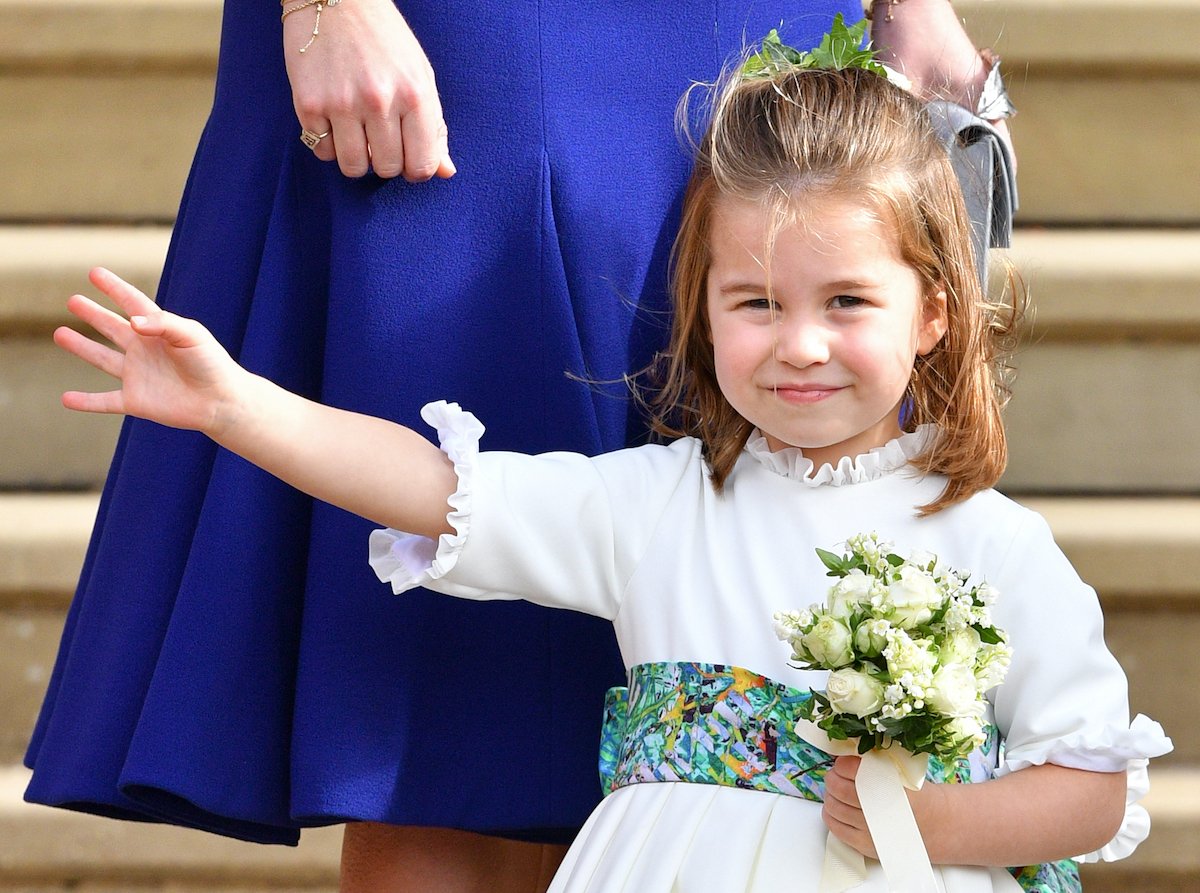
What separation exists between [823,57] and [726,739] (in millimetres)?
670

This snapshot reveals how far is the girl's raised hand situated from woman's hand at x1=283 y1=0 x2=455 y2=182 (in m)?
0.29

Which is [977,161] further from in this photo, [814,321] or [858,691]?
[858,691]

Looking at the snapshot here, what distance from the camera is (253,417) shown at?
1.29 metres

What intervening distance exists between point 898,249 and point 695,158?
237mm

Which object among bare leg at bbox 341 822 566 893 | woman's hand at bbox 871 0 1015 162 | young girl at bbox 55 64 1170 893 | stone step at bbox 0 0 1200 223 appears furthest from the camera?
stone step at bbox 0 0 1200 223

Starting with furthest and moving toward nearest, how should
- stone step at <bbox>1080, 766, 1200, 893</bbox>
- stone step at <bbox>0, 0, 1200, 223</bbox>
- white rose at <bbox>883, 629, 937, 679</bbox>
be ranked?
stone step at <bbox>0, 0, 1200, 223</bbox>
stone step at <bbox>1080, 766, 1200, 893</bbox>
white rose at <bbox>883, 629, 937, 679</bbox>

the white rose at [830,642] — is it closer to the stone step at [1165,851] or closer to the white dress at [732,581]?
the white dress at [732,581]

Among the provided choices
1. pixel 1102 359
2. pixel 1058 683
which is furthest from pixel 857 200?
pixel 1102 359

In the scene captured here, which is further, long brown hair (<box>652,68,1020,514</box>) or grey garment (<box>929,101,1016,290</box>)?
grey garment (<box>929,101,1016,290</box>)

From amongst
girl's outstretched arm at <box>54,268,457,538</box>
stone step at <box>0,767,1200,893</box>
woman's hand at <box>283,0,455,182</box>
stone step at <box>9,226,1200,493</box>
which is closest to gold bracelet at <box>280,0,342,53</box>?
woman's hand at <box>283,0,455,182</box>

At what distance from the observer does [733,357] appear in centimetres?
141

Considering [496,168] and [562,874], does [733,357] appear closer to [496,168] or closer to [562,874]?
[496,168]

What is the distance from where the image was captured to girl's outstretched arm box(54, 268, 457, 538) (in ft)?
4.09

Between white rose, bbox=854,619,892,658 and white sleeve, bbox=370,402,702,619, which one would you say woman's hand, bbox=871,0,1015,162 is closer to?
white sleeve, bbox=370,402,702,619
